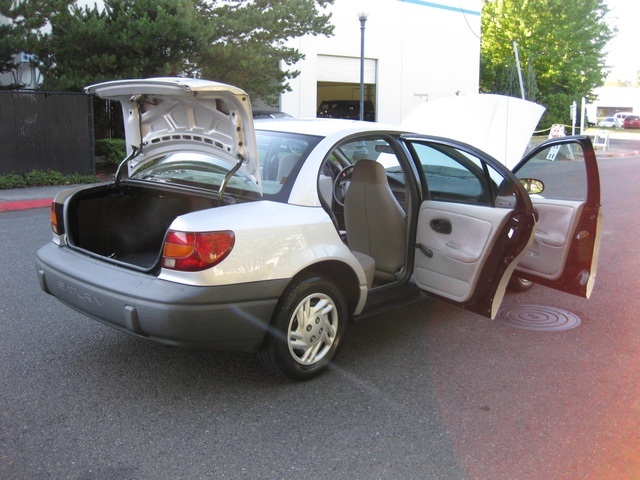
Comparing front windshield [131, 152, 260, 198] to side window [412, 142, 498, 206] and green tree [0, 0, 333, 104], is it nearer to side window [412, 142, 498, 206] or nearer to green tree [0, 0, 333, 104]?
side window [412, 142, 498, 206]

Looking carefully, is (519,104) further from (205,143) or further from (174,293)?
(174,293)

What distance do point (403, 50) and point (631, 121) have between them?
39.3 meters

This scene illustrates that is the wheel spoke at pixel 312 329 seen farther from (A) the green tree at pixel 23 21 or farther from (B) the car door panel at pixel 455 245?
(A) the green tree at pixel 23 21

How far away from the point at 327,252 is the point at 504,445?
1453 mm

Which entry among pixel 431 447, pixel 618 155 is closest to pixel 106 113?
pixel 431 447

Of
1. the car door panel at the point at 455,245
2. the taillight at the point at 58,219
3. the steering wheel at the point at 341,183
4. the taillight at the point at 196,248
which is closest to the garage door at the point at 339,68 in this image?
the steering wheel at the point at 341,183

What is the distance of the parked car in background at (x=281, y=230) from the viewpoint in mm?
3451

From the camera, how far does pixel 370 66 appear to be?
26.8 metres

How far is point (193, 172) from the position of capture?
4.41 m

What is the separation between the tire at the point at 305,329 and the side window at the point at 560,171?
5.81 ft

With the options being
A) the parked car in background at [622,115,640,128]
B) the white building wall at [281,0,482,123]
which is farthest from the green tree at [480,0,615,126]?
the parked car in background at [622,115,640,128]

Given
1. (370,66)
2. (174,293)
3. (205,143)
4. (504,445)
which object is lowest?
(504,445)

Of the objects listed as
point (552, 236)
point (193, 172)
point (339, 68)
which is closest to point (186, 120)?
point (193, 172)

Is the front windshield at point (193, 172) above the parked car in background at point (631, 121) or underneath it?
underneath
